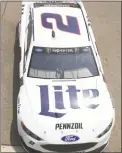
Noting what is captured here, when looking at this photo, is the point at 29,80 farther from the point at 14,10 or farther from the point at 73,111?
the point at 14,10

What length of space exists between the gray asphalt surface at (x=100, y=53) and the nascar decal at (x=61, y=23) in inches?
59.3

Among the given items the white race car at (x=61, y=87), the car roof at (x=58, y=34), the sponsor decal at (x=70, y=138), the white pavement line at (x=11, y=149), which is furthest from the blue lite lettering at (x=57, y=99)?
the car roof at (x=58, y=34)

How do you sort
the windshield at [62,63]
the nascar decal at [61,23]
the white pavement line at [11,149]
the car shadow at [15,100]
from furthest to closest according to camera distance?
the nascar decal at [61,23] → the windshield at [62,63] → the car shadow at [15,100] → the white pavement line at [11,149]

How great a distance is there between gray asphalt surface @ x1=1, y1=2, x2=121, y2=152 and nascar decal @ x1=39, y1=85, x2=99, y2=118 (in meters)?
1.10

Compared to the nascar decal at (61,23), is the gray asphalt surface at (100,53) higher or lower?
lower

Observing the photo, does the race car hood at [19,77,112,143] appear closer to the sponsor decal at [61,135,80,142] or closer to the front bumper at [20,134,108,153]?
the sponsor decal at [61,135,80,142]

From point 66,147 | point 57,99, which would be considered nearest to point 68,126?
point 66,147

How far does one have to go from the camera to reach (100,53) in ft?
34.3

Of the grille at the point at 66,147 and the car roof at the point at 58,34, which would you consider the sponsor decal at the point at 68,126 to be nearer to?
the grille at the point at 66,147

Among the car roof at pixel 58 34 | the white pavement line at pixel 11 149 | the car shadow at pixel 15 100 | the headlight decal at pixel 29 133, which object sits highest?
the car roof at pixel 58 34

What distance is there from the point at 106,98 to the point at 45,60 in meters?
1.57

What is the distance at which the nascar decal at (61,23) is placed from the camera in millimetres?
8787

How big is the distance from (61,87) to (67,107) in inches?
20.7

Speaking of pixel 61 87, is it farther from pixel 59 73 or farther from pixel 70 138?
pixel 70 138
